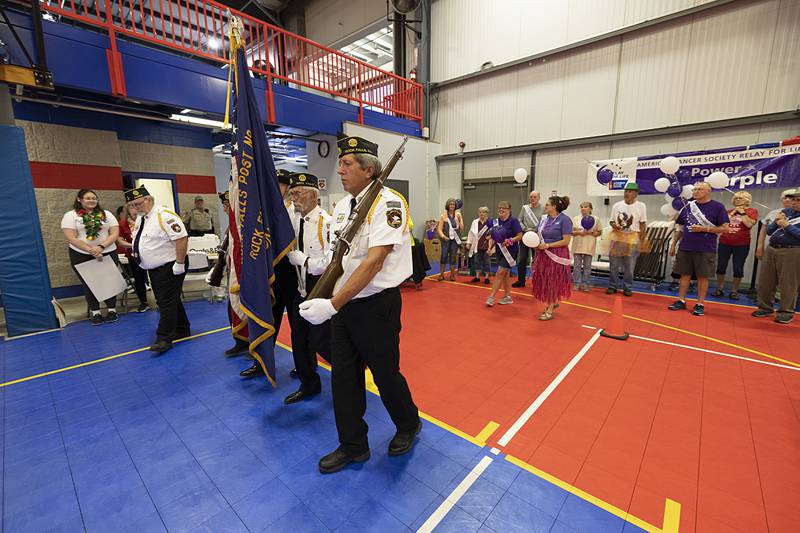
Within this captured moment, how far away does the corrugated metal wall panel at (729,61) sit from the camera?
5789 millimetres

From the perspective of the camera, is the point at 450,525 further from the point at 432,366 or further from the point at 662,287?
the point at 662,287

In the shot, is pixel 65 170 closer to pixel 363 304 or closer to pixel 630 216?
pixel 363 304

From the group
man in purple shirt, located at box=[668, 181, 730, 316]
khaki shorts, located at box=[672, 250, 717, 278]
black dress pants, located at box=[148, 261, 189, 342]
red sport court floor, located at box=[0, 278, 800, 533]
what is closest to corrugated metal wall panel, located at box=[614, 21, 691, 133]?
man in purple shirt, located at box=[668, 181, 730, 316]

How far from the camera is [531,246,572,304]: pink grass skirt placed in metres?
4.65

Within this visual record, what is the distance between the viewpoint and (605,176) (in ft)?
23.2

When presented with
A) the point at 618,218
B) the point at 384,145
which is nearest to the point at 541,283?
the point at 618,218

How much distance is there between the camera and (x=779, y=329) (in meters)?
4.33

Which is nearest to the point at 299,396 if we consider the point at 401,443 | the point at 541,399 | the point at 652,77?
the point at 401,443

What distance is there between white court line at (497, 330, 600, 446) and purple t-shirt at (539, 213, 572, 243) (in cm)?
142

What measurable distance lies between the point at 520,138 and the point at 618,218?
3.77m

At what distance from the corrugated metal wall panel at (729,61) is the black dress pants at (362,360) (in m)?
7.74

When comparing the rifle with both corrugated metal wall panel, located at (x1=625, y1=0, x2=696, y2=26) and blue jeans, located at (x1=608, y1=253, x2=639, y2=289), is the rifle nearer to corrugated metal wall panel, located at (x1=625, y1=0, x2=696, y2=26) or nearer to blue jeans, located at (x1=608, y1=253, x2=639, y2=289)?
blue jeans, located at (x1=608, y1=253, x2=639, y2=289)

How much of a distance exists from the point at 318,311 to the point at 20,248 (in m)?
5.04

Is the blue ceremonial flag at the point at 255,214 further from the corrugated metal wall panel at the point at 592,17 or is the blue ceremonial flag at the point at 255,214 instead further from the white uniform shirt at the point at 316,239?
the corrugated metal wall panel at the point at 592,17
